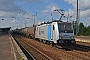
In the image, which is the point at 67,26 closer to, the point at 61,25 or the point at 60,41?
the point at 61,25

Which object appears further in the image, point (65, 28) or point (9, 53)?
point (65, 28)

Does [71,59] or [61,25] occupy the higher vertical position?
[61,25]

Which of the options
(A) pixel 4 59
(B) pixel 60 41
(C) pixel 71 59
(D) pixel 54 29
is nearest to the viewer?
(A) pixel 4 59

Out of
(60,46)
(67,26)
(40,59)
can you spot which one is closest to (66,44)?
Result: (60,46)

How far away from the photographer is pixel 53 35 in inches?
931

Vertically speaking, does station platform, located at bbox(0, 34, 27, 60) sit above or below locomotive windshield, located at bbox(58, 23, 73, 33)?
below

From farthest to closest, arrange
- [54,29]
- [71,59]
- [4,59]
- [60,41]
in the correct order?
[54,29] → [60,41] → [71,59] → [4,59]

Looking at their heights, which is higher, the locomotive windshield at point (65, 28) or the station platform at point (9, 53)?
the locomotive windshield at point (65, 28)

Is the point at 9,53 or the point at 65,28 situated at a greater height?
the point at 65,28

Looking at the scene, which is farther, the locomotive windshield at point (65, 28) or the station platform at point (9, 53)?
the locomotive windshield at point (65, 28)

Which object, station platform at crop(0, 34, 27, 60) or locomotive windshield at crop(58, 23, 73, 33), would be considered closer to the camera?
station platform at crop(0, 34, 27, 60)

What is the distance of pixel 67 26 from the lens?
22641 mm

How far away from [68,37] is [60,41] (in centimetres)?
105

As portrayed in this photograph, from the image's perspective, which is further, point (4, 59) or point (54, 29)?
point (54, 29)
